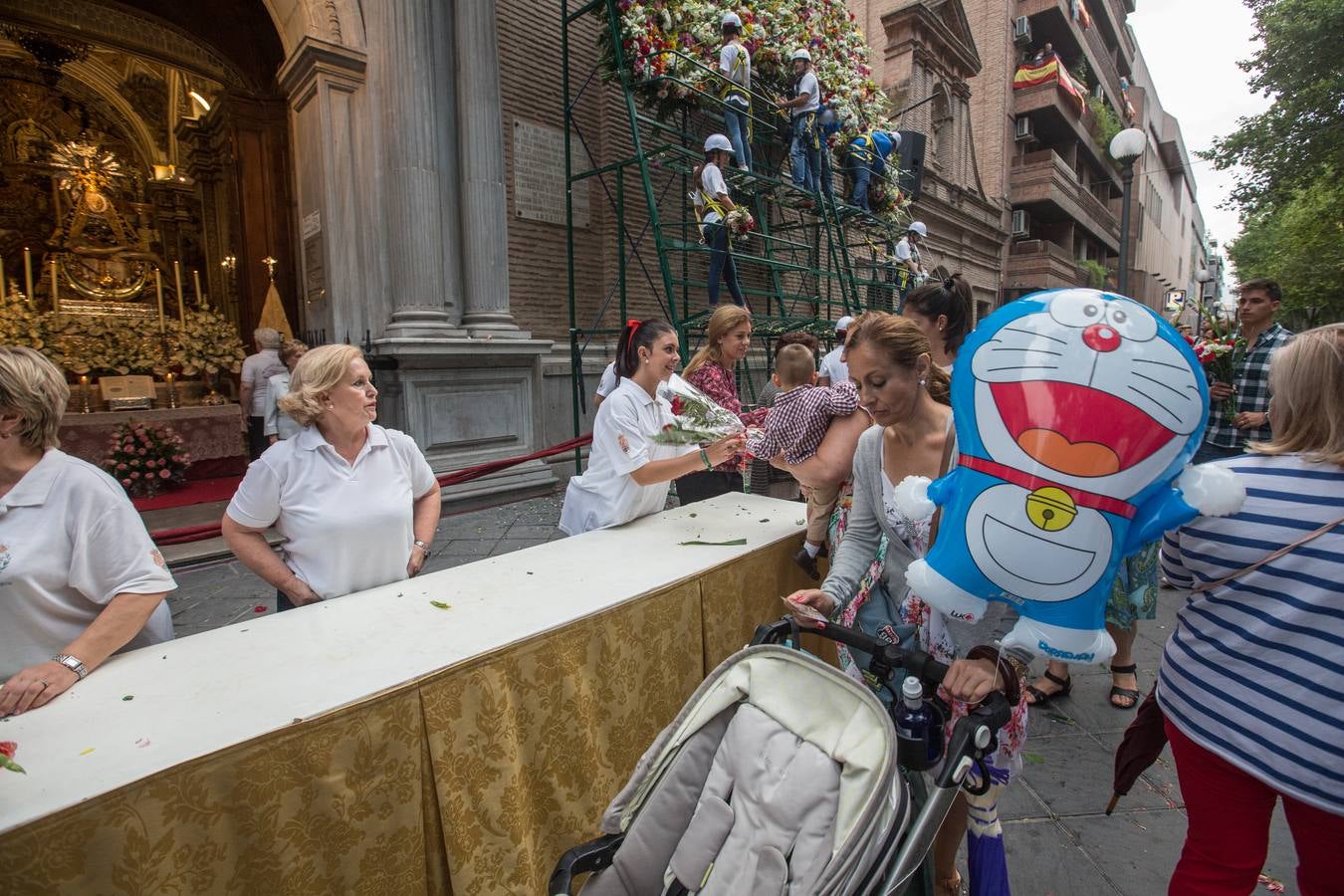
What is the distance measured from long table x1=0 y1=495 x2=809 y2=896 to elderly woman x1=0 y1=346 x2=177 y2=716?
5.2 inches

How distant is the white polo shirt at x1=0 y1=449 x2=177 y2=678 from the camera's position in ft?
4.95

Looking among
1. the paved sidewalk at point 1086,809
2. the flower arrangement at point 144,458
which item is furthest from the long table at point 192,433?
the paved sidewalk at point 1086,809

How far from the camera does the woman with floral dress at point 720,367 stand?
3.44m

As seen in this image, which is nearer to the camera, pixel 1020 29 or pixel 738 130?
pixel 738 130

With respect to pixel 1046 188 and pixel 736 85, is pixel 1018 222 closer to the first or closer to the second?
pixel 1046 188

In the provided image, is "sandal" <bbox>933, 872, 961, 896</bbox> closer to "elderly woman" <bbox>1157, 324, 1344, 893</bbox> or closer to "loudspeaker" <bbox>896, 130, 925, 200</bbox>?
"elderly woman" <bbox>1157, 324, 1344, 893</bbox>

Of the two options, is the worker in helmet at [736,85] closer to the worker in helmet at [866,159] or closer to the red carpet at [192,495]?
the worker in helmet at [866,159]

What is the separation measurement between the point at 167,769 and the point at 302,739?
0.23 meters

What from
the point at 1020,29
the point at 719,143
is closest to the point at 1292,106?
the point at 1020,29

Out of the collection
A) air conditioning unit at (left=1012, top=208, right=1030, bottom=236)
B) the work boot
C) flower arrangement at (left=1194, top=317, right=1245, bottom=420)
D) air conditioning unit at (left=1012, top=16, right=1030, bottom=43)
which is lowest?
the work boot

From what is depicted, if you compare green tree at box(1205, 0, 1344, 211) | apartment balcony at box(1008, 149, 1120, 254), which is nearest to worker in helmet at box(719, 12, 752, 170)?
green tree at box(1205, 0, 1344, 211)

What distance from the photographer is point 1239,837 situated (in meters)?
1.42

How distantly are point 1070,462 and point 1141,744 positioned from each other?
131 cm

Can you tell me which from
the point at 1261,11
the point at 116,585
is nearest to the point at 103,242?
the point at 116,585
